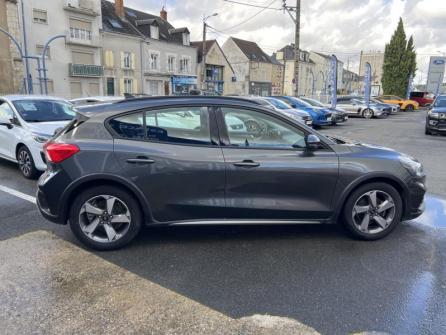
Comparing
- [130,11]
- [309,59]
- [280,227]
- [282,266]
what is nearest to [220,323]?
[282,266]

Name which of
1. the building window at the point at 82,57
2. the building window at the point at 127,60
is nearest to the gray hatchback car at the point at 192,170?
the building window at the point at 82,57

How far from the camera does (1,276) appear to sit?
11.0 feet

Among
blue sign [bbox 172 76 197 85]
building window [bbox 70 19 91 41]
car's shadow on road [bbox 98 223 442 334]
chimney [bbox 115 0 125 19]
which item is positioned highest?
A: chimney [bbox 115 0 125 19]

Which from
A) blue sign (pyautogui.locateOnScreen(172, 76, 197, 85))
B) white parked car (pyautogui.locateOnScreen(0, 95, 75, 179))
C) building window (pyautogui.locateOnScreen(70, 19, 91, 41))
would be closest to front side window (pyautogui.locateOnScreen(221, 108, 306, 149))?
white parked car (pyautogui.locateOnScreen(0, 95, 75, 179))

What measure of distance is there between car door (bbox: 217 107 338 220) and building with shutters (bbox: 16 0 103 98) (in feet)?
93.6

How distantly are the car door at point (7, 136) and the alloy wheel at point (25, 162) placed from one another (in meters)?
0.31

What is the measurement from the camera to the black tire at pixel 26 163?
260 inches

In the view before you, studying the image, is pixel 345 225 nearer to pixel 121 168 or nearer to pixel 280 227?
pixel 280 227

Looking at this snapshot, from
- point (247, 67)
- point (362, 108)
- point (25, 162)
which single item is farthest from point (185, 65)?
point (25, 162)

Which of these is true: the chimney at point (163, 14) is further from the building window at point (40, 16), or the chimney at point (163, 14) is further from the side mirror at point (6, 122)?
the side mirror at point (6, 122)

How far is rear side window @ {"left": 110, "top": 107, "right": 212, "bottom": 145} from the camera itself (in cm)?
378

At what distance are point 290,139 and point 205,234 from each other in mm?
1485

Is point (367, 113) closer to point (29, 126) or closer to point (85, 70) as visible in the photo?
point (29, 126)

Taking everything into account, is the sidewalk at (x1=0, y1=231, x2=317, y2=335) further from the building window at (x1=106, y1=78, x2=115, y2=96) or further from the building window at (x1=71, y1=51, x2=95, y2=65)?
the building window at (x1=106, y1=78, x2=115, y2=96)
